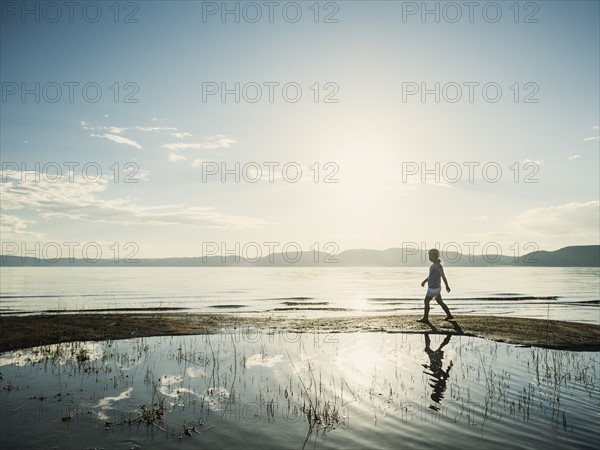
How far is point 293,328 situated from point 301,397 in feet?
39.4

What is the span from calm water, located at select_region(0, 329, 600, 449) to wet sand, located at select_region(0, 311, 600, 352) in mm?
2221

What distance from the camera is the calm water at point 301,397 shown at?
7332mm

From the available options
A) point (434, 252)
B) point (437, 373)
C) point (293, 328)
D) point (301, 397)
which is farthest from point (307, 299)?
point (301, 397)

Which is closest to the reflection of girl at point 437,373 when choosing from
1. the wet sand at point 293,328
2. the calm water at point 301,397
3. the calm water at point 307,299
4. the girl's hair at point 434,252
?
the calm water at point 301,397

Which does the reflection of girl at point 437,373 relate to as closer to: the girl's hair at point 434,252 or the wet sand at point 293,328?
the wet sand at point 293,328

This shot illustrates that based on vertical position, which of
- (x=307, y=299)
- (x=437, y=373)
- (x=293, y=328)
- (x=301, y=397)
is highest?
(x=301, y=397)

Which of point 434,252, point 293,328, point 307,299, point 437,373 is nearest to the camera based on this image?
point 437,373

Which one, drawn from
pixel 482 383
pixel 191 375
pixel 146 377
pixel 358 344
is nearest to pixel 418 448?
pixel 482 383

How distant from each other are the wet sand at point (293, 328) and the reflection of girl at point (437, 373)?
4.23m

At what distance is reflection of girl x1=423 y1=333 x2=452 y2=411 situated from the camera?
9641 millimetres

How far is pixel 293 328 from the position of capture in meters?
21.5

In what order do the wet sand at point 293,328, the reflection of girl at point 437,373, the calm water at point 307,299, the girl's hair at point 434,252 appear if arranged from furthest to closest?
1. the calm water at point 307,299
2. the girl's hair at point 434,252
3. the wet sand at point 293,328
4. the reflection of girl at point 437,373

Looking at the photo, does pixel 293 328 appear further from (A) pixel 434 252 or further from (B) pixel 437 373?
(B) pixel 437 373

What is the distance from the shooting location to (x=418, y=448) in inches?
270
